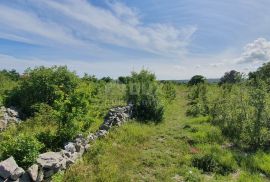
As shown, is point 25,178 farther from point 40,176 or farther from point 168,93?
point 168,93

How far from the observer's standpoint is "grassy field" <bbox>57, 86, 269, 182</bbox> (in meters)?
7.63

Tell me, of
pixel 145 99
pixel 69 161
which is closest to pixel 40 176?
pixel 69 161

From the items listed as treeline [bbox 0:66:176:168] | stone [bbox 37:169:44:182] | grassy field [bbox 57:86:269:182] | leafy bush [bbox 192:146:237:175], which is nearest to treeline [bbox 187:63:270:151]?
grassy field [bbox 57:86:269:182]

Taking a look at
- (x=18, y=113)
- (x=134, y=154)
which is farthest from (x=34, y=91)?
(x=134, y=154)

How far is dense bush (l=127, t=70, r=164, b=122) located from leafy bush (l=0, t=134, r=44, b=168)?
8793 mm

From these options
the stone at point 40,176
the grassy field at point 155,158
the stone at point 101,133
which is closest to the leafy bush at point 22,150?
the stone at point 40,176

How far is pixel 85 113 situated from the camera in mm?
10633

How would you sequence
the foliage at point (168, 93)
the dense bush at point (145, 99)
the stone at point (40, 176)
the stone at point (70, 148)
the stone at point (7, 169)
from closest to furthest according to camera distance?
the stone at point (7, 169), the stone at point (40, 176), the stone at point (70, 148), the dense bush at point (145, 99), the foliage at point (168, 93)

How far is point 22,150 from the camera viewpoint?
258 inches

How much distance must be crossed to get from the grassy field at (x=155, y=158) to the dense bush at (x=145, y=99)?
2839 millimetres

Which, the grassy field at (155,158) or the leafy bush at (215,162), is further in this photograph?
the leafy bush at (215,162)

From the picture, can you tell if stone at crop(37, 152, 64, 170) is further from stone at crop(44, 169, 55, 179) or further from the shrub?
the shrub

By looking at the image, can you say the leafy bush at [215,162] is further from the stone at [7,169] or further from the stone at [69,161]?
the stone at [7,169]

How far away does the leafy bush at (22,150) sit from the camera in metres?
6.47
